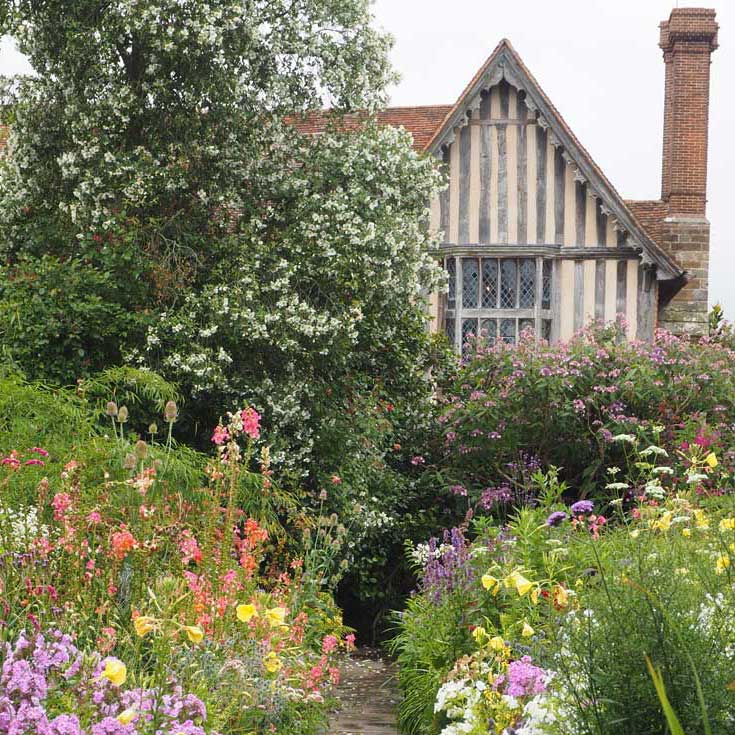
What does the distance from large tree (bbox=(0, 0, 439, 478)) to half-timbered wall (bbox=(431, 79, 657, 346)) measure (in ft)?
12.3

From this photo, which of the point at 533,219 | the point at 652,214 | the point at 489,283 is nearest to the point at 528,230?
the point at 533,219

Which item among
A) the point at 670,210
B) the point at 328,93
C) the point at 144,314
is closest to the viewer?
the point at 144,314

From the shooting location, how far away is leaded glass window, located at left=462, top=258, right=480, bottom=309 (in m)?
15.6

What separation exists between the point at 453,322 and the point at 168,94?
235 inches

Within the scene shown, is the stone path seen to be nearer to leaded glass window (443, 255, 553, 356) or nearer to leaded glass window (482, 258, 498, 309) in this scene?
leaded glass window (443, 255, 553, 356)

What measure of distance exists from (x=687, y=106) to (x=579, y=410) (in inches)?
298

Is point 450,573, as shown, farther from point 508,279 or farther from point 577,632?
point 508,279

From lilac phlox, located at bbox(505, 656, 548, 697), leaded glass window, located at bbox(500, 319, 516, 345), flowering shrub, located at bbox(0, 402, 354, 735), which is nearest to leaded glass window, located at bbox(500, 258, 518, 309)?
leaded glass window, located at bbox(500, 319, 516, 345)

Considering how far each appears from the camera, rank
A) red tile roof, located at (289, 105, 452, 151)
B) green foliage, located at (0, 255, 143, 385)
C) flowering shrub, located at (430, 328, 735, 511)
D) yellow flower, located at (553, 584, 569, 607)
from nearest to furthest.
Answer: yellow flower, located at (553, 584, 569, 607) → green foliage, located at (0, 255, 143, 385) → flowering shrub, located at (430, 328, 735, 511) → red tile roof, located at (289, 105, 452, 151)

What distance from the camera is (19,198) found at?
11117 millimetres

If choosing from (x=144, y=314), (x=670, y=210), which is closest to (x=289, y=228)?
(x=144, y=314)

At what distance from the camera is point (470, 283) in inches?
614

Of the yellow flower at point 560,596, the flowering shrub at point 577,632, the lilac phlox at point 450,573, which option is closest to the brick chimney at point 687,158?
the flowering shrub at point 577,632

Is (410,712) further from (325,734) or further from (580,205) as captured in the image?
(580,205)
